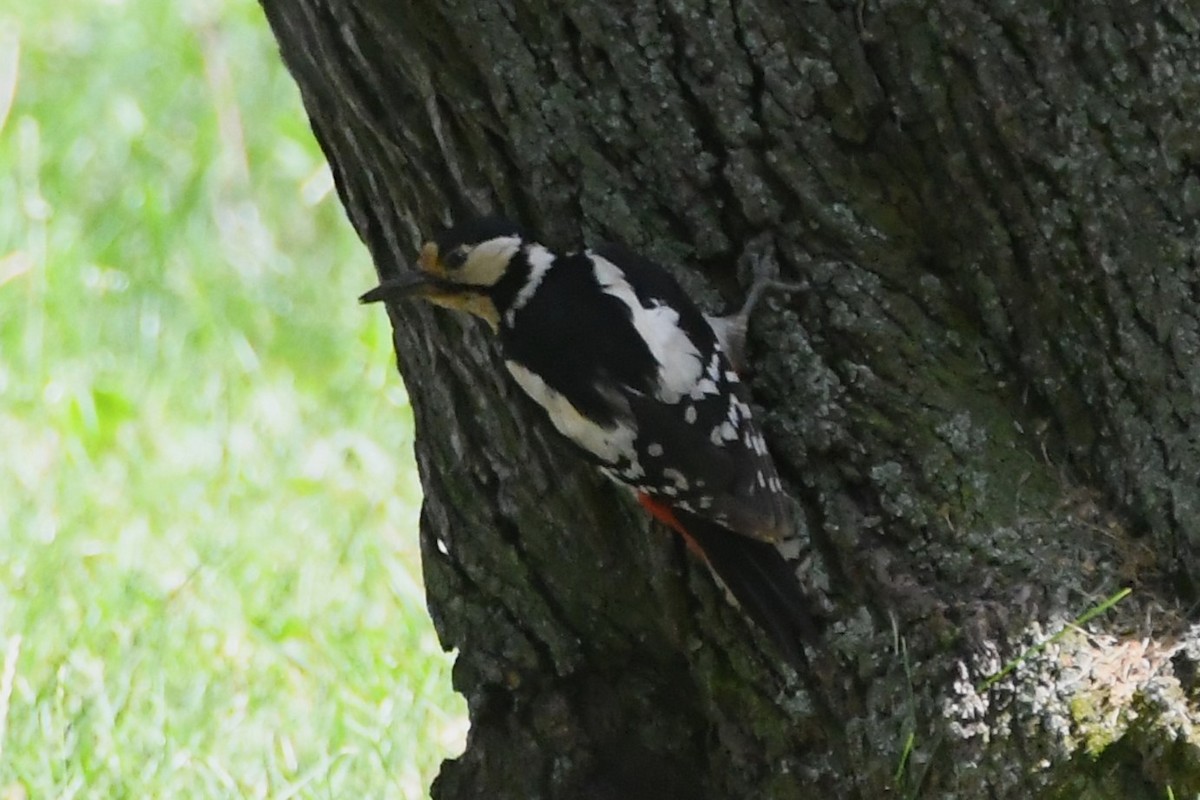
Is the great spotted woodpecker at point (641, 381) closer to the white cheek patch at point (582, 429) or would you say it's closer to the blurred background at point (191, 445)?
the white cheek patch at point (582, 429)

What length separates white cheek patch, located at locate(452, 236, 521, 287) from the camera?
2.42 metres

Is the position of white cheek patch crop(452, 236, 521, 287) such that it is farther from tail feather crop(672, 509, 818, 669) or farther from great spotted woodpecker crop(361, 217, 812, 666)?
tail feather crop(672, 509, 818, 669)

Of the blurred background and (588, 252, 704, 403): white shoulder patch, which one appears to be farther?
the blurred background

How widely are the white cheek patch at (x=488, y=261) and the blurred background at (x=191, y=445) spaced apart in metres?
1.26

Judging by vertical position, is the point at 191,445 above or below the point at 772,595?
above

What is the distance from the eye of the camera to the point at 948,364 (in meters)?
2.41

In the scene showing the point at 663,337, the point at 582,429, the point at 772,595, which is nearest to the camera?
the point at 772,595

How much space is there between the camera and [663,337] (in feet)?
8.62

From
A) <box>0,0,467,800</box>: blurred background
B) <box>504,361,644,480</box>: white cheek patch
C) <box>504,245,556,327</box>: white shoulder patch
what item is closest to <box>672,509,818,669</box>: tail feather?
<box>504,361,644,480</box>: white cheek patch

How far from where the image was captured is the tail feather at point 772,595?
2.37 m

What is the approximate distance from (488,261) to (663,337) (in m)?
0.35

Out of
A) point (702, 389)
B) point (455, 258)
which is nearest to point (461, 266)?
point (455, 258)

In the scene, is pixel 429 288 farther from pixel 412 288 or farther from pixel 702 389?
pixel 702 389

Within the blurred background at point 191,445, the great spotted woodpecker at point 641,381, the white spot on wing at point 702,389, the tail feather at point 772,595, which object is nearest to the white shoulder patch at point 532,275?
the great spotted woodpecker at point 641,381
